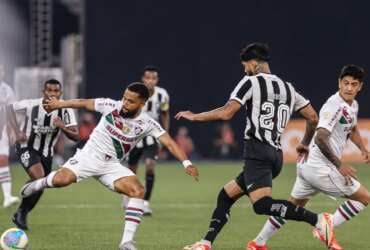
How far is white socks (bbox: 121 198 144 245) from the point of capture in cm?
1054

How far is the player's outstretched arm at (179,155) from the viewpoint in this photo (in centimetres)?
1018

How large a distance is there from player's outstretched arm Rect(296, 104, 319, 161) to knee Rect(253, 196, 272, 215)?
40.9 inches

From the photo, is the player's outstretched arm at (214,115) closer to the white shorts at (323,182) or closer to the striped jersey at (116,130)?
the striped jersey at (116,130)

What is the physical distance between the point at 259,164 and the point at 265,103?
66 centimetres

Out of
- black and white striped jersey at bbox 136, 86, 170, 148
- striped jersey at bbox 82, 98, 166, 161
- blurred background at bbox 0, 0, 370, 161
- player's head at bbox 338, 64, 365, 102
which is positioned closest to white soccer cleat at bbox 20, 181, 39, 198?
striped jersey at bbox 82, 98, 166, 161

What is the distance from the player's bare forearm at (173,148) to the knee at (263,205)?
95cm

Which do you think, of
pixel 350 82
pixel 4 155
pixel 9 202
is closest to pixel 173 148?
pixel 350 82

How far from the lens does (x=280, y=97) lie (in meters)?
10.3

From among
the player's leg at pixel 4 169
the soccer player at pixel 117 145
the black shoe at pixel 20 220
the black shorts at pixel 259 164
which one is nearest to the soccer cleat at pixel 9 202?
the player's leg at pixel 4 169

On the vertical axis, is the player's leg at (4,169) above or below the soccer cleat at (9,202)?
above

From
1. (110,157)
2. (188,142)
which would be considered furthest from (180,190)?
(188,142)

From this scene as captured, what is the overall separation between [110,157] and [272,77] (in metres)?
2.16

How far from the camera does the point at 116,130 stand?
35.8 feet

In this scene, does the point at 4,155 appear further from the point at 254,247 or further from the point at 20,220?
the point at 254,247
